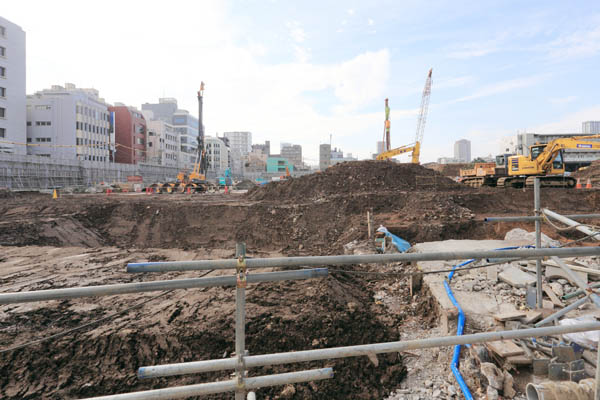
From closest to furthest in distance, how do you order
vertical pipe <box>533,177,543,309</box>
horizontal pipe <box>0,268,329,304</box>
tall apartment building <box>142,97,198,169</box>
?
horizontal pipe <box>0,268,329,304</box> → vertical pipe <box>533,177,543,309</box> → tall apartment building <box>142,97,198,169</box>

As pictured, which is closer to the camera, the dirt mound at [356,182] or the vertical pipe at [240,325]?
the vertical pipe at [240,325]

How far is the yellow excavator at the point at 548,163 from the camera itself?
786 inches

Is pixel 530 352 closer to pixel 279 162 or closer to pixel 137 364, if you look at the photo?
pixel 137 364

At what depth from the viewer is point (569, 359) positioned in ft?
13.5

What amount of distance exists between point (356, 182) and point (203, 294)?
1549 cm

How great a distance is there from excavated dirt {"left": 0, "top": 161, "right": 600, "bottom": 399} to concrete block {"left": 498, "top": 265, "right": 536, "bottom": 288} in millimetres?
1636

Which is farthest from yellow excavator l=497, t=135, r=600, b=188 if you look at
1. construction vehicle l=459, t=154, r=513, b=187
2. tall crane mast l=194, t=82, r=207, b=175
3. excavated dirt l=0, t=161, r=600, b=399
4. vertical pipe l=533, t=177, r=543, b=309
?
tall crane mast l=194, t=82, r=207, b=175

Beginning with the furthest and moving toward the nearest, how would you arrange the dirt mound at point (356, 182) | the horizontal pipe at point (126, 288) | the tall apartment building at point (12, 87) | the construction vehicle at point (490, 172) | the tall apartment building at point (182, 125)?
the tall apartment building at point (182, 125) < the tall apartment building at point (12, 87) < the construction vehicle at point (490, 172) < the dirt mound at point (356, 182) < the horizontal pipe at point (126, 288)

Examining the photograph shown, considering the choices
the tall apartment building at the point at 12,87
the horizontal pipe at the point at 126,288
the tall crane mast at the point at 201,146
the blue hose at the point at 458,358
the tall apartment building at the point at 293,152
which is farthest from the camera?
the tall apartment building at the point at 293,152

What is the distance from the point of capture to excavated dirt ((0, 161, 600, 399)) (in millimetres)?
4531

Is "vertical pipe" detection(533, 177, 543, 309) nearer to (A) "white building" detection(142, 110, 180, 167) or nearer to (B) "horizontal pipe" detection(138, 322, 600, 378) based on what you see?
(B) "horizontal pipe" detection(138, 322, 600, 378)

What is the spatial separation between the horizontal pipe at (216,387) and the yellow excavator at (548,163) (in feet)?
78.2

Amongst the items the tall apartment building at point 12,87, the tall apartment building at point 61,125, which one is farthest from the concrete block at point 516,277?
the tall apartment building at point 61,125

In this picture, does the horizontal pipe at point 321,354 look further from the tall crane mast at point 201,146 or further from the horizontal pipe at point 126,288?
the tall crane mast at point 201,146
